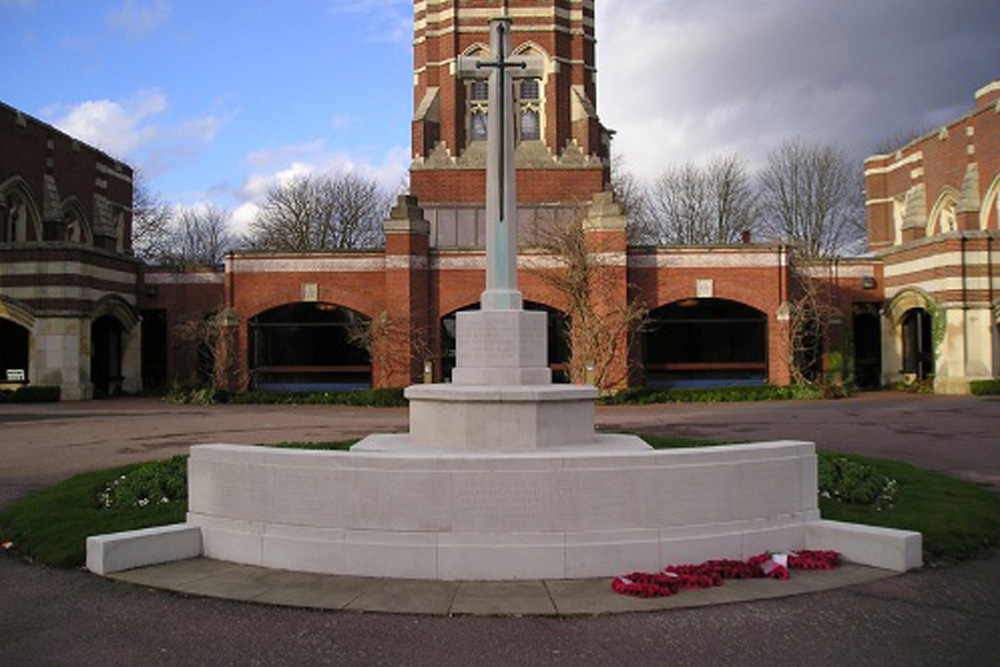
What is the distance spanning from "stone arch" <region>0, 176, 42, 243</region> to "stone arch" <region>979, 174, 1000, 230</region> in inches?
1556

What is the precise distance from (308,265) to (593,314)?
417 inches

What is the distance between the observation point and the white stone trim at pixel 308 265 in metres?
28.3

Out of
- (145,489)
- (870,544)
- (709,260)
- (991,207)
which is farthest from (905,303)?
(145,489)

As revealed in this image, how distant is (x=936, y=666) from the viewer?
446 cm

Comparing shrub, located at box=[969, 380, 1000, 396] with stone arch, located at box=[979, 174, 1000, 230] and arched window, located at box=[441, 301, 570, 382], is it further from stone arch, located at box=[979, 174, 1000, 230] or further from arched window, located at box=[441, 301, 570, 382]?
arched window, located at box=[441, 301, 570, 382]

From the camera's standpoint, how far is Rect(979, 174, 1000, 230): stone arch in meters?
32.4

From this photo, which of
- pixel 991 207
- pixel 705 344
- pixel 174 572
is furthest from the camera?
pixel 991 207

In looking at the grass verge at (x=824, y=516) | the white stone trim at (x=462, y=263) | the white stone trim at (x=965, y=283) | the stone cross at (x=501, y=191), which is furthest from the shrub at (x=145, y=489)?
the white stone trim at (x=965, y=283)

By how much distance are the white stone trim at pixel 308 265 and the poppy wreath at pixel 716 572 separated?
76.5 ft

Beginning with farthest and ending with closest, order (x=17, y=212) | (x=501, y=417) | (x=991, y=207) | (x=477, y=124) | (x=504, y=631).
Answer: (x=477, y=124)
(x=991, y=207)
(x=17, y=212)
(x=501, y=417)
(x=504, y=631)

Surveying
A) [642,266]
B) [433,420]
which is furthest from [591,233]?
[433,420]

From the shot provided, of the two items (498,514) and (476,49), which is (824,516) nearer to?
(498,514)

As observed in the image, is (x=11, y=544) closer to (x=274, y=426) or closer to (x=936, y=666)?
(x=936, y=666)

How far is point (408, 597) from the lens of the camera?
5.61 m
